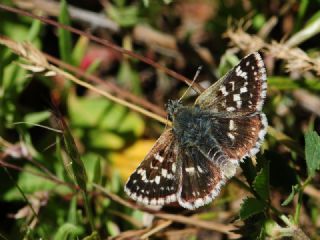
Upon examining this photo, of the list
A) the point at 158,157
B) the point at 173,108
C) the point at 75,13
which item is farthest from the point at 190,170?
the point at 75,13

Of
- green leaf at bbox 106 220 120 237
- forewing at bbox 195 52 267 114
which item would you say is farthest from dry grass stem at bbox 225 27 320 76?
green leaf at bbox 106 220 120 237


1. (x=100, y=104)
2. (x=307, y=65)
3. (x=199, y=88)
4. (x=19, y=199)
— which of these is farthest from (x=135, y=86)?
(x=307, y=65)

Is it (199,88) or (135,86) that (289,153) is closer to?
(199,88)

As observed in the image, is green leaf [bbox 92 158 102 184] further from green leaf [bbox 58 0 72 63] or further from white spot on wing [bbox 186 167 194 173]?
green leaf [bbox 58 0 72 63]

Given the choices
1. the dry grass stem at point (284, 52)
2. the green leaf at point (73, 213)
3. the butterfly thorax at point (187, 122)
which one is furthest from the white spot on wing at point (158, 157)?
the dry grass stem at point (284, 52)

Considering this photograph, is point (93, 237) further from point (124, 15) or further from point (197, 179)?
point (124, 15)

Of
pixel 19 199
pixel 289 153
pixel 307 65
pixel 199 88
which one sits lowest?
pixel 19 199

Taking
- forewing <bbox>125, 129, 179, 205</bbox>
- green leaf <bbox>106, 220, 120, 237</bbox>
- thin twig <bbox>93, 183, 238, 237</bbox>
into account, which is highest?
forewing <bbox>125, 129, 179, 205</bbox>
